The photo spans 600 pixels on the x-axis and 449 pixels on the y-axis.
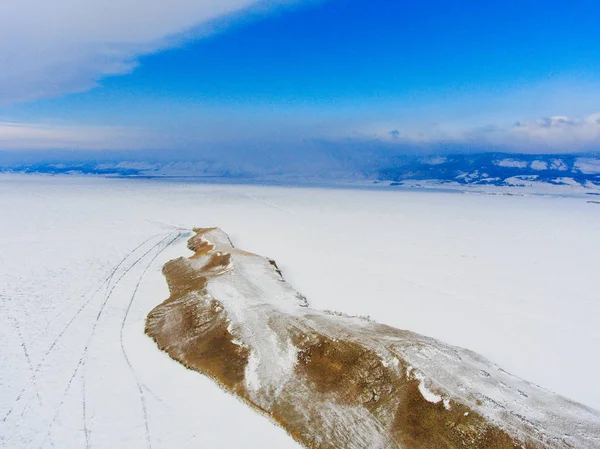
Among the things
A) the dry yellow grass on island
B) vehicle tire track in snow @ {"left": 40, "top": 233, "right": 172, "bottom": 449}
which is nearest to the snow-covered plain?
vehicle tire track in snow @ {"left": 40, "top": 233, "right": 172, "bottom": 449}

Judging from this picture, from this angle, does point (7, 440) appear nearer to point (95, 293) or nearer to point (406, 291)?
point (95, 293)

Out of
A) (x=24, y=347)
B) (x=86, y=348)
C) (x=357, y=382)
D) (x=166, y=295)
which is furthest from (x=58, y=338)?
(x=357, y=382)

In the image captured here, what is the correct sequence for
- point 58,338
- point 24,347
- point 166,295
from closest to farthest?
point 24,347, point 58,338, point 166,295

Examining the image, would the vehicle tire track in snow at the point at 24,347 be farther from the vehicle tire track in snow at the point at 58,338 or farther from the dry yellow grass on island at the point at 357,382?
the dry yellow grass on island at the point at 357,382

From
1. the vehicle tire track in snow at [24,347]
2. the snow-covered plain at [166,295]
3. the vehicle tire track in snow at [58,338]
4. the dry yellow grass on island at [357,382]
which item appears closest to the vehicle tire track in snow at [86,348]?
the snow-covered plain at [166,295]

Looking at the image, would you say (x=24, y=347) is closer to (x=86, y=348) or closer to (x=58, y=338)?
(x=58, y=338)

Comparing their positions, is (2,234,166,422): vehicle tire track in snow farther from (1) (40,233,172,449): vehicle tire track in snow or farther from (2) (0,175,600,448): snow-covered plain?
(1) (40,233,172,449): vehicle tire track in snow
